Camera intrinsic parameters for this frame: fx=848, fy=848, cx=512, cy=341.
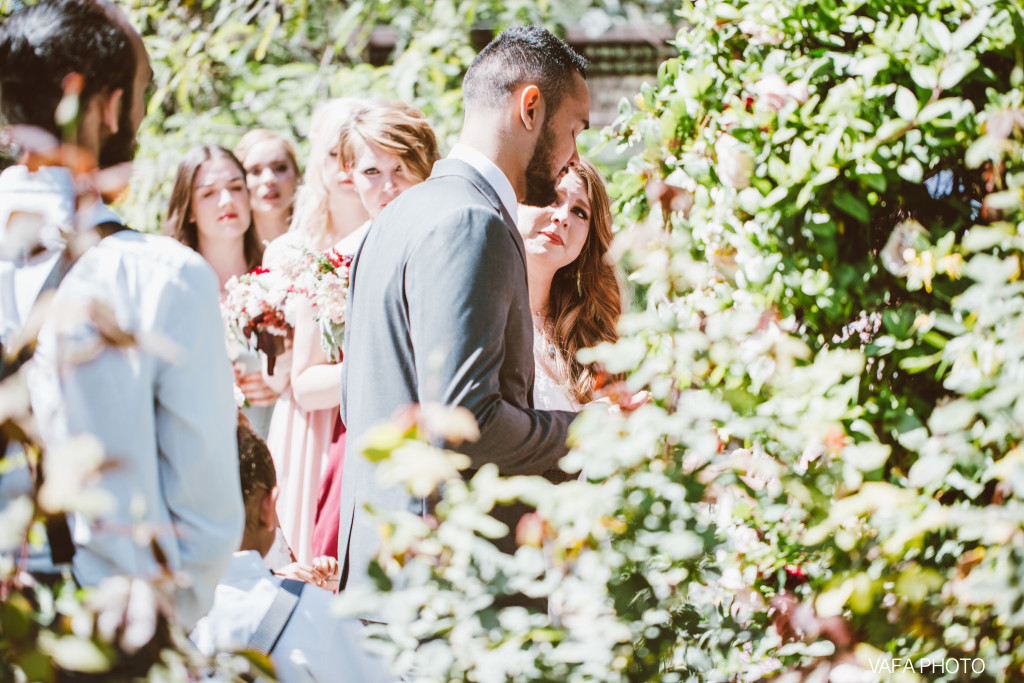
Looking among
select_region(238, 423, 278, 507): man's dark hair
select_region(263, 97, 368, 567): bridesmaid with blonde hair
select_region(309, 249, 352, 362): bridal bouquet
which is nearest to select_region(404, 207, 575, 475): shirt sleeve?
select_region(238, 423, 278, 507): man's dark hair

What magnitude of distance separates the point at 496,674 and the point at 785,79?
3.39ft

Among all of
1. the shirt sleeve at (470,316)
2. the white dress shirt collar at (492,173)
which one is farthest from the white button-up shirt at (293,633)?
the white dress shirt collar at (492,173)

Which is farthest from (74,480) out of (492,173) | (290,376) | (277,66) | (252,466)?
(277,66)

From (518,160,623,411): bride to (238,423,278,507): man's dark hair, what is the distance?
877 millimetres

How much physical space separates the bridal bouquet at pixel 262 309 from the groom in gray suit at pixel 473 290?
3.55ft

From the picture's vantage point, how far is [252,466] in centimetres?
198

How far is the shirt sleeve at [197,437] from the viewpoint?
1.26 m

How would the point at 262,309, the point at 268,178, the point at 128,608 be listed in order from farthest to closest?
the point at 268,178
the point at 262,309
the point at 128,608

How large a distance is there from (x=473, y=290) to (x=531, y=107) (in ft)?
2.11

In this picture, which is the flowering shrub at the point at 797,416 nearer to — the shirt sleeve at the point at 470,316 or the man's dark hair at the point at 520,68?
the shirt sleeve at the point at 470,316

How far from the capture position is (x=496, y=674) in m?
1.07

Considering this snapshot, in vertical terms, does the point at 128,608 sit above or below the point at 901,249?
below

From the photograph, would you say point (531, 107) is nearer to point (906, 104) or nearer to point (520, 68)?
point (520, 68)

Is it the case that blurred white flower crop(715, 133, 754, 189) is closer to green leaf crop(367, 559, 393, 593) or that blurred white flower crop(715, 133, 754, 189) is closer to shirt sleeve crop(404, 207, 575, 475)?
shirt sleeve crop(404, 207, 575, 475)
